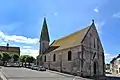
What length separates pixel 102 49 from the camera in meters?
48.6

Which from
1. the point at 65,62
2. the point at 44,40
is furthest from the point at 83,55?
the point at 44,40

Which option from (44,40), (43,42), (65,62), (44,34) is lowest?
(65,62)

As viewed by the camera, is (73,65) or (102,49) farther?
(102,49)

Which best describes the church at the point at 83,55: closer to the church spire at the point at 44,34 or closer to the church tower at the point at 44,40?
the church tower at the point at 44,40

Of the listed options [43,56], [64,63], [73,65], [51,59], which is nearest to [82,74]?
[73,65]

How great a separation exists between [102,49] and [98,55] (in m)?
2.53

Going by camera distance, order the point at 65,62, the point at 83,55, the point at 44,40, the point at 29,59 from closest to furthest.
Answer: the point at 83,55 < the point at 65,62 < the point at 44,40 < the point at 29,59

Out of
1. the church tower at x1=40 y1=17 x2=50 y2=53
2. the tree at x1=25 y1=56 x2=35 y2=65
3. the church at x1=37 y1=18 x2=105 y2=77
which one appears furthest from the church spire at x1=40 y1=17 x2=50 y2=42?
the church at x1=37 y1=18 x2=105 y2=77

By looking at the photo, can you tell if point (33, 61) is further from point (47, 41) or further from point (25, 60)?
point (47, 41)

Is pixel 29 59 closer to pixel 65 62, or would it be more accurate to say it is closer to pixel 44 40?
pixel 44 40

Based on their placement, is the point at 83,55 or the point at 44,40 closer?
the point at 83,55

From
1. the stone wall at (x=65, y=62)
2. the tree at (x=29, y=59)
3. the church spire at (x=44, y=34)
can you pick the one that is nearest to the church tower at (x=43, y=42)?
the church spire at (x=44, y=34)

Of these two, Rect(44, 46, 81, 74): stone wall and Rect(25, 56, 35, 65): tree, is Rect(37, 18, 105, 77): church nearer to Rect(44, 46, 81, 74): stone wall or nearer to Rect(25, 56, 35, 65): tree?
Rect(44, 46, 81, 74): stone wall

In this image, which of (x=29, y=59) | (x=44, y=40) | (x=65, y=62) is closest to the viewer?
(x=65, y=62)
